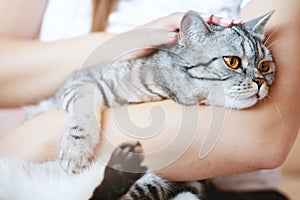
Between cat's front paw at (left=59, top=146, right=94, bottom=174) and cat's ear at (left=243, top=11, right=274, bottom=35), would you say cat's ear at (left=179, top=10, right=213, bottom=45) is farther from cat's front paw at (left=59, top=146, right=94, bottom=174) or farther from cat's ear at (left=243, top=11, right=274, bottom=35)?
cat's front paw at (left=59, top=146, right=94, bottom=174)

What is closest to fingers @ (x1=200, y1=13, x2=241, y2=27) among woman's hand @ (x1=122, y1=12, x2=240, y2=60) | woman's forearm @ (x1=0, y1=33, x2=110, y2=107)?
woman's hand @ (x1=122, y1=12, x2=240, y2=60)

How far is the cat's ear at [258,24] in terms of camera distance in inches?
22.6

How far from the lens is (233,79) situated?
565 mm

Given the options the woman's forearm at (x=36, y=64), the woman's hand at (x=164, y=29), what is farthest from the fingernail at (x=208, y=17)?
the woman's forearm at (x=36, y=64)

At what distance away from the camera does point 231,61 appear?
1.85 feet

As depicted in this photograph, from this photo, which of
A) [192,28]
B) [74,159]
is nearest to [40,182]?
[74,159]

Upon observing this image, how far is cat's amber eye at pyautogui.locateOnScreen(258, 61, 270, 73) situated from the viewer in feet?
1.86

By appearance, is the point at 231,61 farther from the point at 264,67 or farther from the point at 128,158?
the point at 128,158

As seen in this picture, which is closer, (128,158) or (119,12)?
(128,158)

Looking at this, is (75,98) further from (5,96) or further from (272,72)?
(272,72)

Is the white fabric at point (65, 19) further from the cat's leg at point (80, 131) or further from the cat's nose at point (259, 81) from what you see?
the cat's nose at point (259, 81)

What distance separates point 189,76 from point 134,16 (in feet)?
0.36

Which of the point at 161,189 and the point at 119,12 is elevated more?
the point at 119,12

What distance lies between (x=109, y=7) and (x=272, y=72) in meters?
0.22
